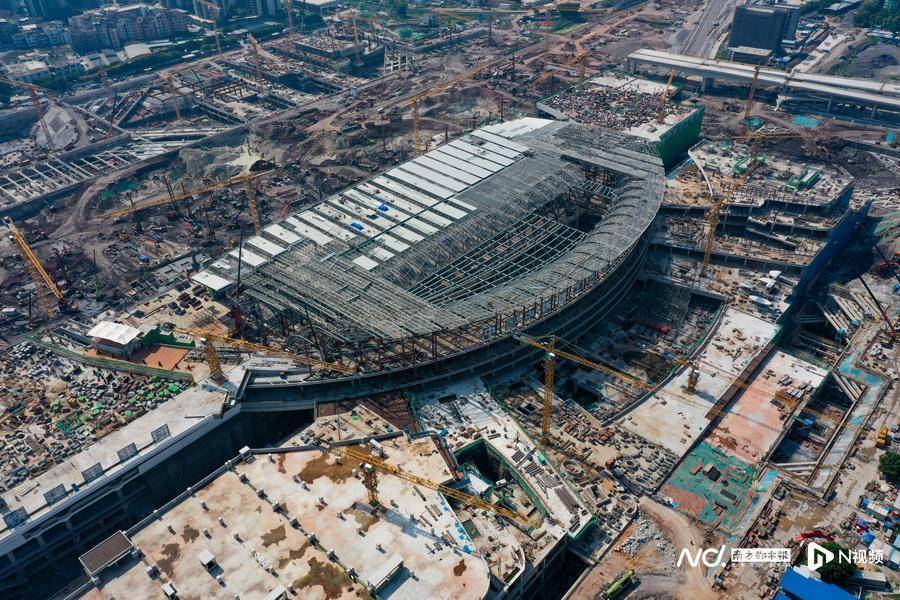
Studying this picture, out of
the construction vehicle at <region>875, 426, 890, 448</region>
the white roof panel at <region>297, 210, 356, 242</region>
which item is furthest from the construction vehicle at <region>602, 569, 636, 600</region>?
the white roof panel at <region>297, 210, 356, 242</region>

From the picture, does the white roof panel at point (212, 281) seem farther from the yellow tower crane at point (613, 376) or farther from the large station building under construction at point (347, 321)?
the yellow tower crane at point (613, 376)

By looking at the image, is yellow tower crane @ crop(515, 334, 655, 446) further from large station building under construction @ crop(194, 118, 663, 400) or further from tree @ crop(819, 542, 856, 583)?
tree @ crop(819, 542, 856, 583)

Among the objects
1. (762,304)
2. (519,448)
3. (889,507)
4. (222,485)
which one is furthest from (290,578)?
(762,304)

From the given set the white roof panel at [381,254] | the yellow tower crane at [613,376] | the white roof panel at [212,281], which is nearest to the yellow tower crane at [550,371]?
the yellow tower crane at [613,376]

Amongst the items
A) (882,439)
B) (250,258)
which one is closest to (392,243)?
(250,258)

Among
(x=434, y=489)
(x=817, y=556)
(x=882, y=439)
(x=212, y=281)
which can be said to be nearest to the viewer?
(x=817, y=556)

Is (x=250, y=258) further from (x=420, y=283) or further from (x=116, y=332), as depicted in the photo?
(x=420, y=283)
